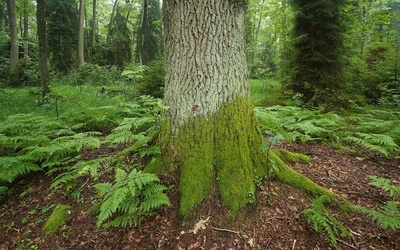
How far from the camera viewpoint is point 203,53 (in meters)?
2.42

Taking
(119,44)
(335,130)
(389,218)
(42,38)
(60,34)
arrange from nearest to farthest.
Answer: (389,218) < (335,130) < (42,38) < (60,34) < (119,44)

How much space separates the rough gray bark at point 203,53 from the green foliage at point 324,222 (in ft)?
Result: 4.91

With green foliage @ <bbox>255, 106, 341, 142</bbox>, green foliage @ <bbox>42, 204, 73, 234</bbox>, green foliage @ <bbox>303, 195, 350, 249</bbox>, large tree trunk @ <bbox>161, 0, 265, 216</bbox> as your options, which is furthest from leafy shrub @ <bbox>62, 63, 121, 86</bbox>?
green foliage @ <bbox>303, 195, 350, 249</bbox>

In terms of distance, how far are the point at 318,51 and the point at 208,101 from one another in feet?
18.9

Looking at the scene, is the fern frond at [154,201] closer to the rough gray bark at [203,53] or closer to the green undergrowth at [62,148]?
the green undergrowth at [62,148]

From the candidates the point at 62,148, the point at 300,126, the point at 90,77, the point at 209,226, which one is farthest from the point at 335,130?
the point at 90,77

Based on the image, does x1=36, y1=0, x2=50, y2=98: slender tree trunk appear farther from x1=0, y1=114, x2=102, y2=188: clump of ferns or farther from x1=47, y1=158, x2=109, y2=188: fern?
x1=47, y1=158, x2=109, y2=188: fern

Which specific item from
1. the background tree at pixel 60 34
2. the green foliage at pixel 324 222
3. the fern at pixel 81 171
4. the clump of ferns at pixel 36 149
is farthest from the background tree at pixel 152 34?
the green foliage at pixel 324 222

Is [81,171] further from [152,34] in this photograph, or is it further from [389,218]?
[152,34]

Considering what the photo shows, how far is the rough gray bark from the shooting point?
2.39 meters

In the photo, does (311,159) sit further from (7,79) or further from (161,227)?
(7,79)

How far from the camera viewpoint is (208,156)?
2.44 m

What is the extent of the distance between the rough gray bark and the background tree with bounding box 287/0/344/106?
4.78m

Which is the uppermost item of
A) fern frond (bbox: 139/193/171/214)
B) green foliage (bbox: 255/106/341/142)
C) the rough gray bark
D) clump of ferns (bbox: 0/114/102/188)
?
the rough gray bark
